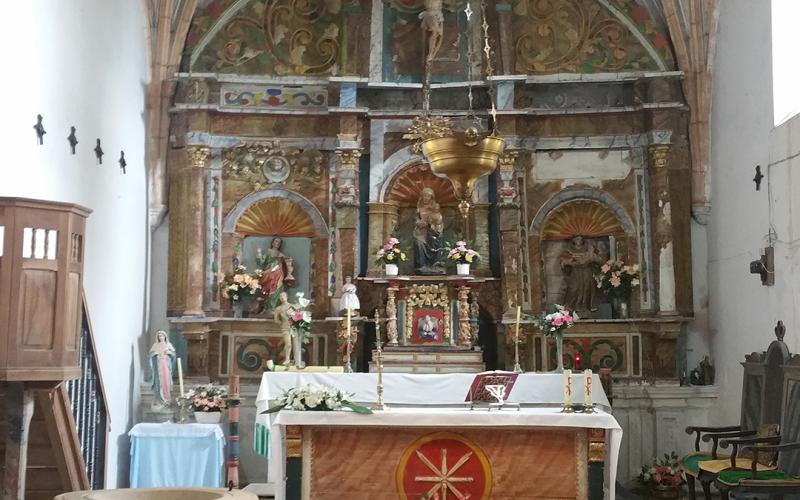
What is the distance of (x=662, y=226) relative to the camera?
A: 41.3ft

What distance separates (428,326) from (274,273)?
197cm

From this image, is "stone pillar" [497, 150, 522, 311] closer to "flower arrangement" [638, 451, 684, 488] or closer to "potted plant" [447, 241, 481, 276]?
"potted plant" [447, 241, 481, 276]

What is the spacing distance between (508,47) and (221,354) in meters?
5.05

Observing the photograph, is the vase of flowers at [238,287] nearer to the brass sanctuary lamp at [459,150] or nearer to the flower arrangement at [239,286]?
the flower arrangement at [239,286]

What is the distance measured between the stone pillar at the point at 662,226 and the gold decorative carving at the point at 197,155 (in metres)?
5.30

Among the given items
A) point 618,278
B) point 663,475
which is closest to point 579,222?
point 618,278

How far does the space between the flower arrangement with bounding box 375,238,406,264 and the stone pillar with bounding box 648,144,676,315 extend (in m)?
2.99

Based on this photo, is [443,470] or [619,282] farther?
[619,282]

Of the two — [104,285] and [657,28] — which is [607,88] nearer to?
[657,28]

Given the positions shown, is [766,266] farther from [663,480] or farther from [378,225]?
[378,225]

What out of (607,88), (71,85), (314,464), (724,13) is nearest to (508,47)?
(607,88)

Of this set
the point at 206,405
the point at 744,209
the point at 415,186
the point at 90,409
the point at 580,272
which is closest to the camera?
the point at 90,409

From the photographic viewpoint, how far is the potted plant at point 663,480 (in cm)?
1155

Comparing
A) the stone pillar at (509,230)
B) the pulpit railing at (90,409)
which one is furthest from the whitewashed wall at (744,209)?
the pulpit railing at (90,409)
